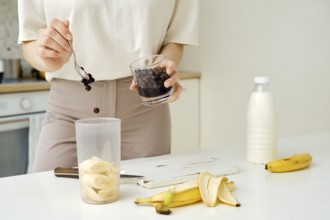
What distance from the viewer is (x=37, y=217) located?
26.3 inches

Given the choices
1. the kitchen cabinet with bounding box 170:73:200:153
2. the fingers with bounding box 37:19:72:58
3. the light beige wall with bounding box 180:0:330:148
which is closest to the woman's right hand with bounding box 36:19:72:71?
the fingers with bounding box 37:19:72:58

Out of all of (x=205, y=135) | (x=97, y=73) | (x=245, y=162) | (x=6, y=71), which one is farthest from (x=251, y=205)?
(x=6, y=71)

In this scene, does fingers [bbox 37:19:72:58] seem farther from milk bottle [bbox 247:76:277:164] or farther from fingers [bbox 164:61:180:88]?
milk bottle [bbox 247:76:277:164]

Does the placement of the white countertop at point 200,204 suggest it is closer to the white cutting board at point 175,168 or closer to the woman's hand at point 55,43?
the white cutting board at point 175,168

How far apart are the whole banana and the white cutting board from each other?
75 millimetres

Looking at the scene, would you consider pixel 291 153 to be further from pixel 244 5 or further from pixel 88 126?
pixel 244 5

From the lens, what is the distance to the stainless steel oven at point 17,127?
6.70 ft

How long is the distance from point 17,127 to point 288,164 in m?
1.56

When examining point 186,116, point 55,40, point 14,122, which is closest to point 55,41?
point 55,40

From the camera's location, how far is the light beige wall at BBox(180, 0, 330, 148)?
6.48ft

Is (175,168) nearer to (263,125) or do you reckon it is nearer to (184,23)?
(263,125)

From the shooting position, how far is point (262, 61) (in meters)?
2.23

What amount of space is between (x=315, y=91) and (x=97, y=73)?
1.25 m

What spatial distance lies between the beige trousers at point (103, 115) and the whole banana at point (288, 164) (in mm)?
359
